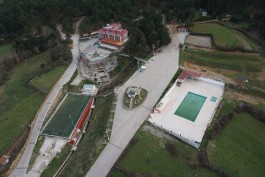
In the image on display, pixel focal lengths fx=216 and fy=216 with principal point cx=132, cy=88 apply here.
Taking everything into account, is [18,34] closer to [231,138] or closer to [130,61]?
[130,61]

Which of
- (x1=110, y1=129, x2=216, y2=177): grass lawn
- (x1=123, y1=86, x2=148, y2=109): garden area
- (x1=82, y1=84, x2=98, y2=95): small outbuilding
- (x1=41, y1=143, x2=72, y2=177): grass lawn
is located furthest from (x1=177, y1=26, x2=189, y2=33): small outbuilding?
(x1=41, y1=143, x2=72, y2=177): grass lawn

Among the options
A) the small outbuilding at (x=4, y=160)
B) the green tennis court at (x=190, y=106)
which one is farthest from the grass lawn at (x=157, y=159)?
the small outbuilding at (x=4, y=160)

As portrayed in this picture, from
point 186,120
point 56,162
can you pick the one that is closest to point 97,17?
point 186,120

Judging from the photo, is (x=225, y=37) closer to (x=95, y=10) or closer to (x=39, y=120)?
(x=95, y=10)

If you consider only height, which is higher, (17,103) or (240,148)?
(17,103)

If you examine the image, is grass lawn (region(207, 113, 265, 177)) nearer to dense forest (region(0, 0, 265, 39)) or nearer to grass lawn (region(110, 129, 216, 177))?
grass lawn (region(110, 129, 216, 177))
